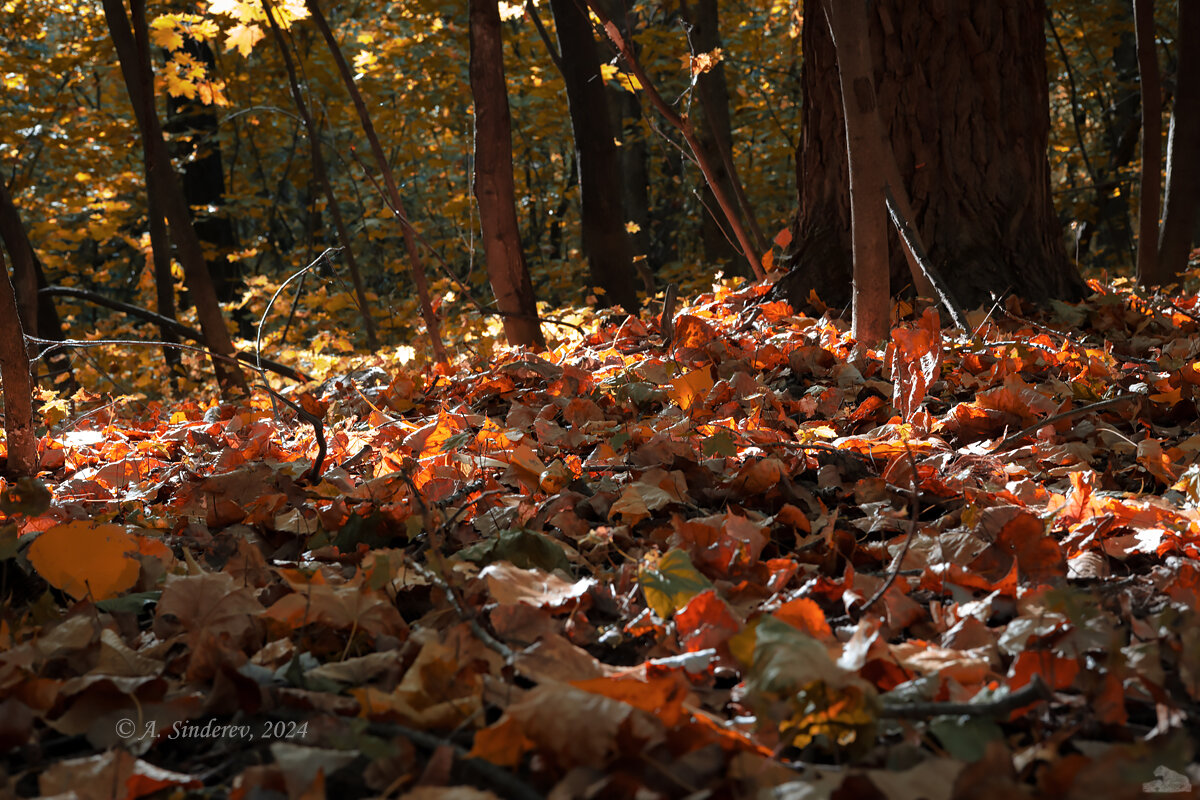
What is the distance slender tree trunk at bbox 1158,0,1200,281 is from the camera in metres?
4.84

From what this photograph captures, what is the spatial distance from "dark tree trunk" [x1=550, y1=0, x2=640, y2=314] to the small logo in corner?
5632 mm

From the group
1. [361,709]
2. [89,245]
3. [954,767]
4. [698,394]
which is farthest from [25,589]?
[89,245]

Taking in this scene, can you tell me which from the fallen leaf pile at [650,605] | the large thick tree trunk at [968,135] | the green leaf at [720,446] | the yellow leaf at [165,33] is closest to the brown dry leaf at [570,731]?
the fallen leaf pile at [650,605]

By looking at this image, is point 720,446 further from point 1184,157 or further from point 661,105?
point 1184,157

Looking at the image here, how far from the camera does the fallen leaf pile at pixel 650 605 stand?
0.84 metres

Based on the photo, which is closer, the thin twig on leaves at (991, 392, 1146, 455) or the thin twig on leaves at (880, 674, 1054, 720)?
the thin twig on leaves at (880, 674, 1054, 720)

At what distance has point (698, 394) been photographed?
236cm

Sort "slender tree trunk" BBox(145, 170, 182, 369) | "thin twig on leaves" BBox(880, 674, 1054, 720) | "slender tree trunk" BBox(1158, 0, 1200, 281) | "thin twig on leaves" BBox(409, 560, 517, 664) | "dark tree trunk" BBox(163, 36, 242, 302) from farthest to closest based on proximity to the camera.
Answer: "dark tree trunk" BBox(163, 36, 242, 302) < "slender tree trunk" BBox(145, 170, 182, 369) < "slender tree trunk" BBox(1158, 0, 1200, 281) < "thin twig on leaves" BBox(409, 560, 517, 664) < "thin twig on leaves" BBox(880, 674, 1054, 720)

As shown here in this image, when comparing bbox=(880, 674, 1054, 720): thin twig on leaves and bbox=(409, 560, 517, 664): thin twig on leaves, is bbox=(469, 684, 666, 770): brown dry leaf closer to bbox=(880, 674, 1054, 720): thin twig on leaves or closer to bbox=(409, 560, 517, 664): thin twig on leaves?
bbox=(409, 560, 517, 664): thin twig on leaves

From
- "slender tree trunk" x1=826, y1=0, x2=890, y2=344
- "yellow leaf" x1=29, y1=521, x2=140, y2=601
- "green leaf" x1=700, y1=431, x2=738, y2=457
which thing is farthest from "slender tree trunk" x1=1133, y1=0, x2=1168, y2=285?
"yellow leaf" x1=29, y1=521, x2=140, y2=601

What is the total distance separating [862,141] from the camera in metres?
2.63

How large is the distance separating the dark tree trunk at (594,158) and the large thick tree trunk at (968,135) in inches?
110

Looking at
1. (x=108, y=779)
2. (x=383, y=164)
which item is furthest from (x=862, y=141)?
(x=108, y=779)

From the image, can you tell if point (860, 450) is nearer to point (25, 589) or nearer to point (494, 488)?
point (494, 488)
